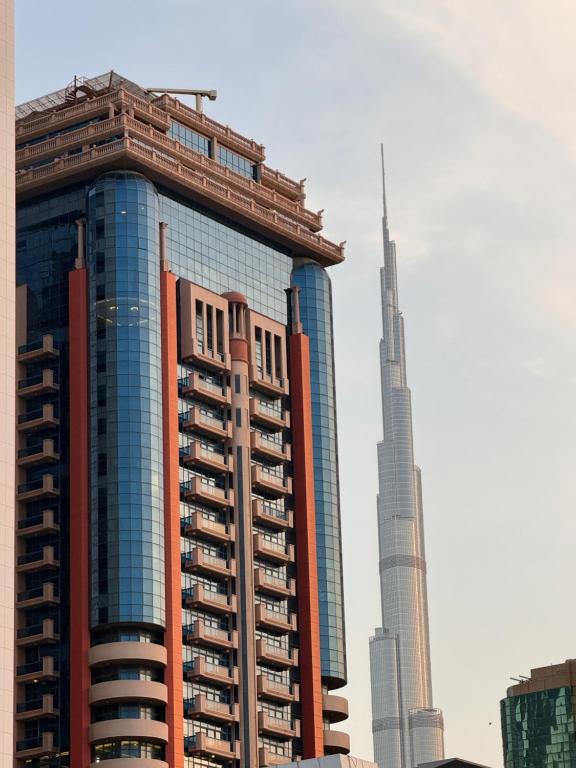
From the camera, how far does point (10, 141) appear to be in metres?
175

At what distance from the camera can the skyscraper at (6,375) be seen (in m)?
160

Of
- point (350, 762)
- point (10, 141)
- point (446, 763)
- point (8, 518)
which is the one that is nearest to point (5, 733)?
point (8, 518)

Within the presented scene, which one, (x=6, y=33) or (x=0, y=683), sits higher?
(x=6, y=33)

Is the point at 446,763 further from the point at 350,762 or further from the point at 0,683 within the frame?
the point at 0,683

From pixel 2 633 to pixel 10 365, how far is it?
22831mm

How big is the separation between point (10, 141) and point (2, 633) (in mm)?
43314

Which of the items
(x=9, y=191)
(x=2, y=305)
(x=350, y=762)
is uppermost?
(x=9, y=191)

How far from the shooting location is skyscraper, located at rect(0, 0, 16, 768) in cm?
15962

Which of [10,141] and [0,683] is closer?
[0,683]

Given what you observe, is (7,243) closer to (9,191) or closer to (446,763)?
(9,191)

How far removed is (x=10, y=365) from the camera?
16875 centimetres

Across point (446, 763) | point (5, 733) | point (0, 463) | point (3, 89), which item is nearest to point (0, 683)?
point (5, 733)

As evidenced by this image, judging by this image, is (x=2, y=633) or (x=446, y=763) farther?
(x=446, y=763)

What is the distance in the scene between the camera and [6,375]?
549ft
